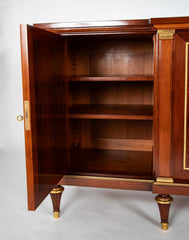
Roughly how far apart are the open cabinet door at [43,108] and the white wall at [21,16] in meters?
1.38

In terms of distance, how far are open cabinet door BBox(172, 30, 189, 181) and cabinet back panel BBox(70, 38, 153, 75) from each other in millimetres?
691

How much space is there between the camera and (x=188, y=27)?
1594 mm

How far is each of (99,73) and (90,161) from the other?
69 cm

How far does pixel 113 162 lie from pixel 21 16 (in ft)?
6.43

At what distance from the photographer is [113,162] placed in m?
2.04

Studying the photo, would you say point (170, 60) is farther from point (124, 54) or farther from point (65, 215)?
point (65, 215)

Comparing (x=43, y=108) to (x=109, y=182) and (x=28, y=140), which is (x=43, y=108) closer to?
(x=28, y=140)

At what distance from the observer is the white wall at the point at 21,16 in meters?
2.93

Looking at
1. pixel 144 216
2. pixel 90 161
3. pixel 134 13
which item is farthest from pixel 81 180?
pixel 134 13

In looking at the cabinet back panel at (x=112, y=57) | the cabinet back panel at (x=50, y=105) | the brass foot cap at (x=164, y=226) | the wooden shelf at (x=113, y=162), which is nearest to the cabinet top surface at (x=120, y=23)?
the cabinet back panel at (x=50, y=105)

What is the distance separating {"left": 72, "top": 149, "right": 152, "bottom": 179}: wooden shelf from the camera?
1842 mm

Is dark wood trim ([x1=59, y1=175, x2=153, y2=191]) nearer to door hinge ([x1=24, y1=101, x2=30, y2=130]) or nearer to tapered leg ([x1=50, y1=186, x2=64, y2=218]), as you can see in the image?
tapered leg ([x1=50, y1=186, x2=64, y2=218])

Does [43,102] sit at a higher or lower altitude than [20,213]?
higher

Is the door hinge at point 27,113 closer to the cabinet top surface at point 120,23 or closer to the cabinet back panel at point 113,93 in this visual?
the cabinet top surface at point 120,23
